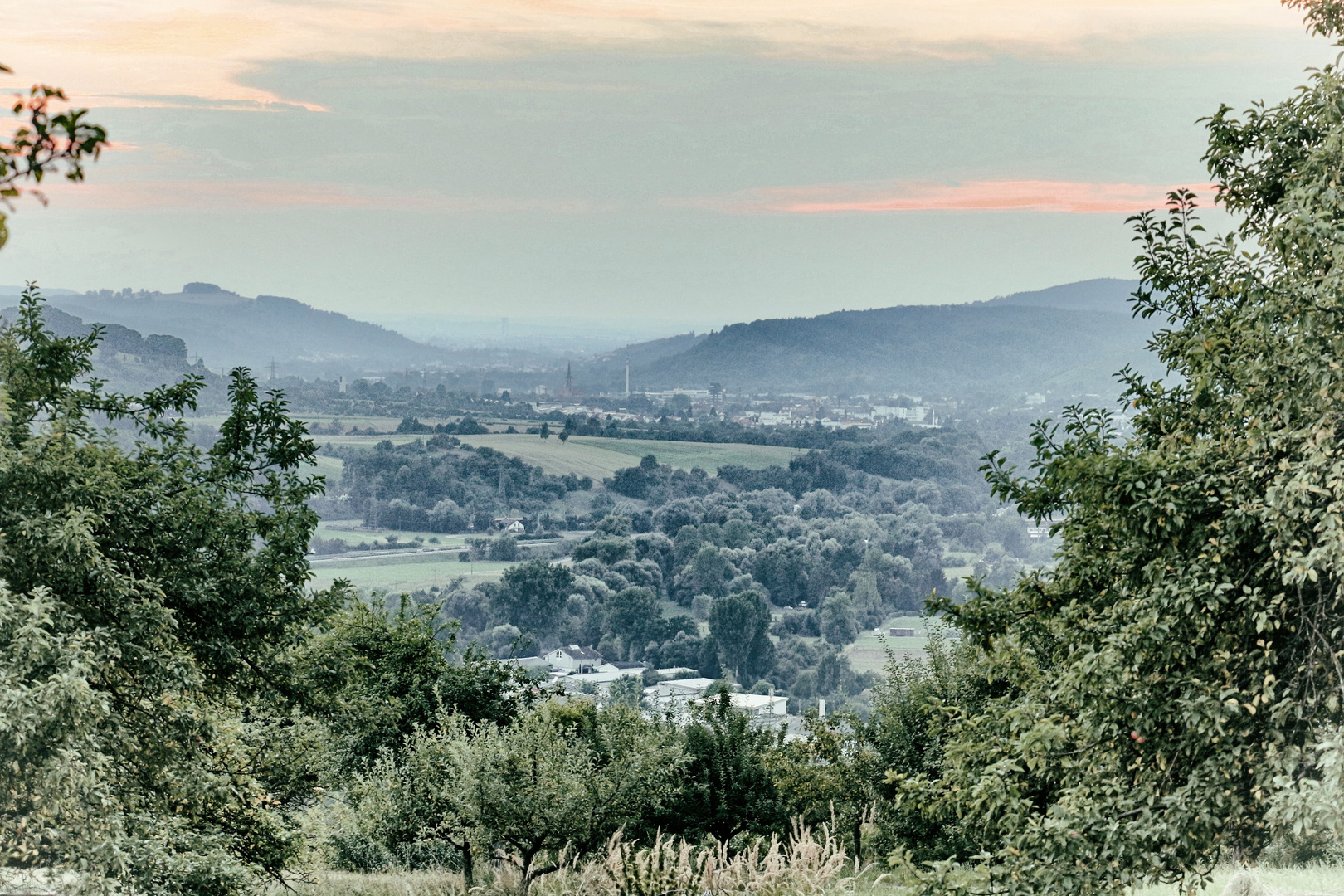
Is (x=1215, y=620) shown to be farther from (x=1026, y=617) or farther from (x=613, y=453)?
(x=613, y=453)

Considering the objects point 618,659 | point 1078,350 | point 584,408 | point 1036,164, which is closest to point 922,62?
point 1036,164

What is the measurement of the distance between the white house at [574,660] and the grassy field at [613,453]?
4757 cm

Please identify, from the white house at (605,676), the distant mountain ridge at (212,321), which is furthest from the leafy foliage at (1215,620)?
the distant mountain ridge at (212,321)

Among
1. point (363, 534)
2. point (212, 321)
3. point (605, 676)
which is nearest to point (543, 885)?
point (605, 676)

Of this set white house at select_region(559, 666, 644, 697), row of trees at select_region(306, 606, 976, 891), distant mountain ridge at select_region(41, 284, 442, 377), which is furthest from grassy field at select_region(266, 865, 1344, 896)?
distant mountain ridge at select_region(41, 284, 442, 377)

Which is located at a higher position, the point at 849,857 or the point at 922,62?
the point at 922,62

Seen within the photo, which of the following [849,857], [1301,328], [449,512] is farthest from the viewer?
[449,512]

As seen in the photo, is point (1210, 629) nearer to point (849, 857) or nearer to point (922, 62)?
point (849, 857)

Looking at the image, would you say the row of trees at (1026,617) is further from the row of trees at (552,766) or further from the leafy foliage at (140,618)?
the row of trees at (552,766)

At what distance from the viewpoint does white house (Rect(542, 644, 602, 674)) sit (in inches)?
3615

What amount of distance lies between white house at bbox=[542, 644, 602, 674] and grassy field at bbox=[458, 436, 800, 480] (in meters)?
47.6

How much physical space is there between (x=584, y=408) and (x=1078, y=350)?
9598 cm

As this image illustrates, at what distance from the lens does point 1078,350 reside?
19388 centimetres

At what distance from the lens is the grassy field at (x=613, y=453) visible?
144750mm
